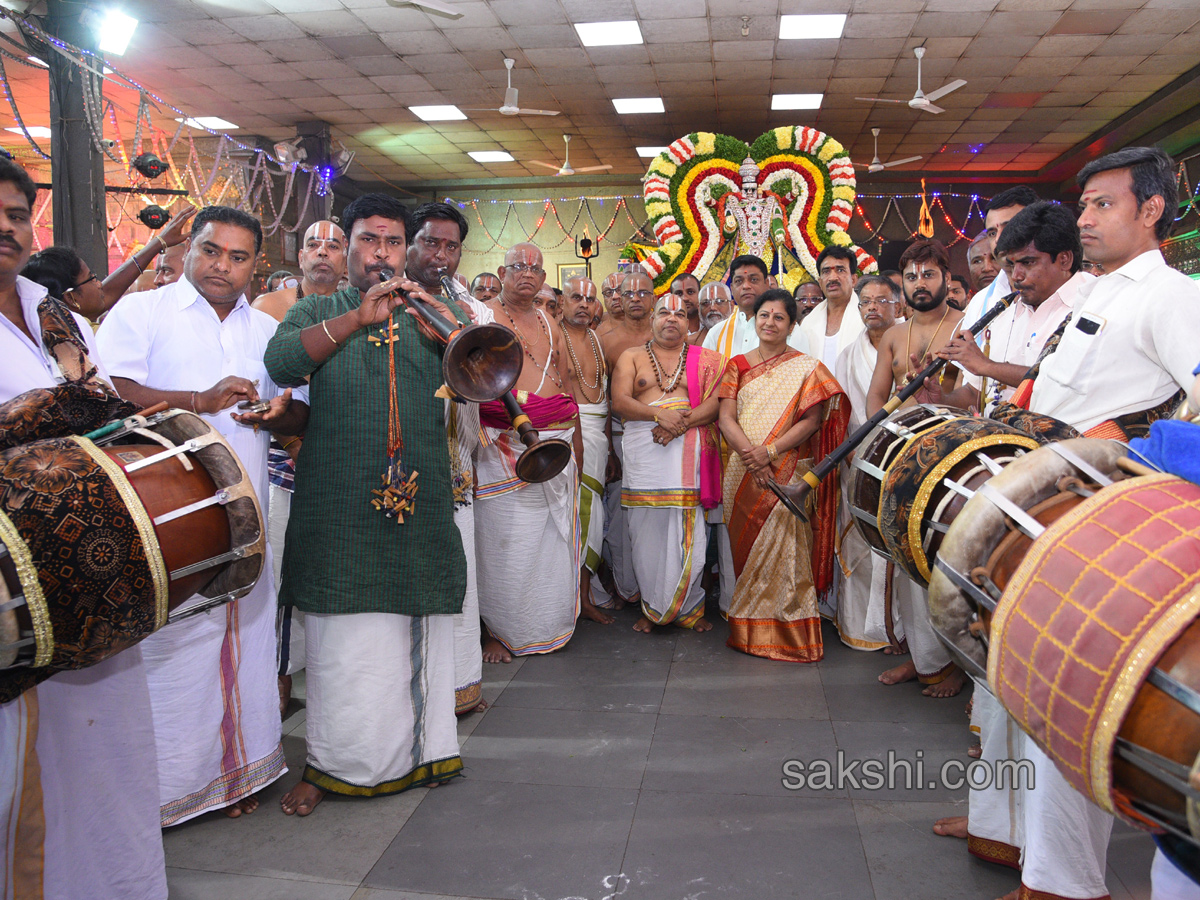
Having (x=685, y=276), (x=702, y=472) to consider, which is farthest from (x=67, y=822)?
(x=685, y=276)

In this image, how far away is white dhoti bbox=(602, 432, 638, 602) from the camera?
16.4 ft

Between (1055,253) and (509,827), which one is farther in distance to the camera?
(1055,253)

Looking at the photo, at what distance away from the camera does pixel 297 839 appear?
7.95 feet

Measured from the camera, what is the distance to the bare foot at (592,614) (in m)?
4.67

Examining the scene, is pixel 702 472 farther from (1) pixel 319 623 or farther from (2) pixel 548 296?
(1) pixel 319 623

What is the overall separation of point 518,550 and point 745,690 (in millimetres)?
1299

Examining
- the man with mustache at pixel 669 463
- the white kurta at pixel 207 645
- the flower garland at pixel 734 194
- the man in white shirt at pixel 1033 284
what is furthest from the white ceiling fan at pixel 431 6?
the man in white shirt at pixel 1033 284

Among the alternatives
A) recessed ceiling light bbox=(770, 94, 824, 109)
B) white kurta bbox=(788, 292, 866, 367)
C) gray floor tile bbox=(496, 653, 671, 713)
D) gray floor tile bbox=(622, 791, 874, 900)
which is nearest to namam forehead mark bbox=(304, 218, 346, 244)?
gray floor tile bbox=(496, 653, 671, 713)

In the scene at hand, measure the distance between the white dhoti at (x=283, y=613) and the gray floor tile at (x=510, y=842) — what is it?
1205 millimetres

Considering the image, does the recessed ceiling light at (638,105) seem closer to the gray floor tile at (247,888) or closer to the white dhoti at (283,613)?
the white dhoti at (283,613)

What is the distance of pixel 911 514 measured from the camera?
5.66 ft

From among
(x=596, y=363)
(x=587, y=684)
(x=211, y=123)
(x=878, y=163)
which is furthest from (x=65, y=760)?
(x=878, y=163)

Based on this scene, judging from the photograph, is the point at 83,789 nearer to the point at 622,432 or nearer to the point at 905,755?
the point at 905,755

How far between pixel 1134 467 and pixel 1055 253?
1863mm
